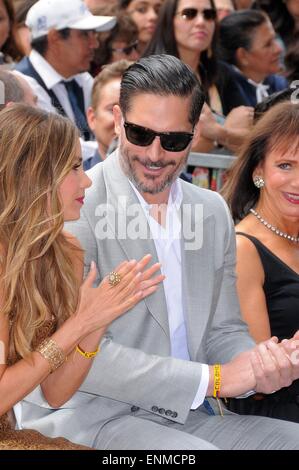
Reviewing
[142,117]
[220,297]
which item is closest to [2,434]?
[220,297]

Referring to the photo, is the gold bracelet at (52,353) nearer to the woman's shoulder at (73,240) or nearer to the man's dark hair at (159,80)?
the woman's shoulder at (73,240)

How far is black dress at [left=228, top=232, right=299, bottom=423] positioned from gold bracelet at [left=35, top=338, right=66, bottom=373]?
1.04 meters

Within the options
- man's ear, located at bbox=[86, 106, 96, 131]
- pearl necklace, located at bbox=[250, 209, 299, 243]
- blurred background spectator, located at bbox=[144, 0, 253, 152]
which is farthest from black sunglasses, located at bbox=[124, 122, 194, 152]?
blurred background spectator, located at bbox=[144, 0, 253, 152]

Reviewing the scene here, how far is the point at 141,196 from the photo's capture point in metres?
3.55

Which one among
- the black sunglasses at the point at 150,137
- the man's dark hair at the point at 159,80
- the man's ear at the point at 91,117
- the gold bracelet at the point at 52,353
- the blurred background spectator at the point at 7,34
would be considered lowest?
the man's ear at the point at 91,117

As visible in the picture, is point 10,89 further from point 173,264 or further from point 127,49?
point 127,49

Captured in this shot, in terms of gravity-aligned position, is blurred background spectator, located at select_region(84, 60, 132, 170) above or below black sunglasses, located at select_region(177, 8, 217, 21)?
below

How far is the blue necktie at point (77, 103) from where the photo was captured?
19.7 ft

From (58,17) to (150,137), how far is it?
9.73 feet

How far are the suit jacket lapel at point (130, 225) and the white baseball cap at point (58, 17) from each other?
2.87m

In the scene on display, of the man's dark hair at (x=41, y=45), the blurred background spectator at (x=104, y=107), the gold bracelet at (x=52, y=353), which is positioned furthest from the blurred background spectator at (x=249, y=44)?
the gold bracelet at (x=52, y=353)

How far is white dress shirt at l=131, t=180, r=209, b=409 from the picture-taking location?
11.4ft

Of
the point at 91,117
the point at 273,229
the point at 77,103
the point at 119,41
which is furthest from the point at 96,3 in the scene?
the point at 273,229

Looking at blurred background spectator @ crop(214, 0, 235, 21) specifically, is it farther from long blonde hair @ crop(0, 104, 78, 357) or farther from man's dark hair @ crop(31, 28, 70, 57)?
long blonde hair @ crop(0, 104, 78, 357)
